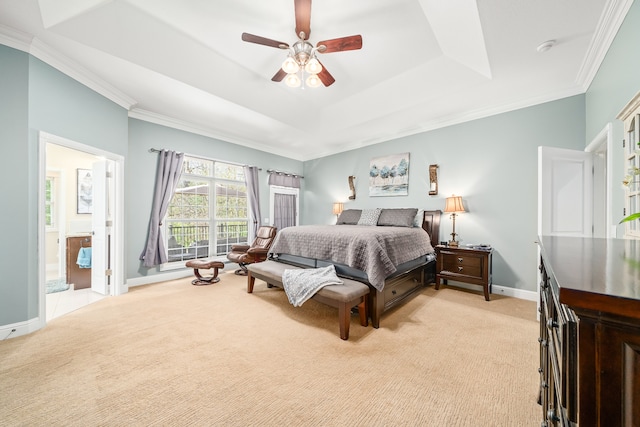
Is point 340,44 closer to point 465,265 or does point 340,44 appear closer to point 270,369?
point 270,369

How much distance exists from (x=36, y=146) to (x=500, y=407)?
447 centimetres

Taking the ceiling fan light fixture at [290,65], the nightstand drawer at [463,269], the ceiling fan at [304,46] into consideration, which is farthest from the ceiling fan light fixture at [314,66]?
the nightstand drawer at [463,269]

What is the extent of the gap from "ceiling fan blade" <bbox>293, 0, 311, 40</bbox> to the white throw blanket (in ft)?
7.65

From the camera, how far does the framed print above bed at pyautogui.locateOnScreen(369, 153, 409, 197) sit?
4566 mm

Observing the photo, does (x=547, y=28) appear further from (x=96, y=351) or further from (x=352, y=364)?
(x=96, y=351)

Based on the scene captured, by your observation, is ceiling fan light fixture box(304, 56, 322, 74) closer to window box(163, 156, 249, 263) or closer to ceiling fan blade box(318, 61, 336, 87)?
ceiling fan blade box(318, 61, 336, 87)

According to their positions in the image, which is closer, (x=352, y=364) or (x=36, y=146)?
(x=352, y=364)

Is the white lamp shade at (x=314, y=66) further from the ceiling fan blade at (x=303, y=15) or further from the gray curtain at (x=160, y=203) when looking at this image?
the gray curtain at (x=160, y=203)

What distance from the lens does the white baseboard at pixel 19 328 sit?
86.0 inches

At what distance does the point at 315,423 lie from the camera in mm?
1348

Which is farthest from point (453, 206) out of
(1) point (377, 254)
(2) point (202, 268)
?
(2) point (202, 268)

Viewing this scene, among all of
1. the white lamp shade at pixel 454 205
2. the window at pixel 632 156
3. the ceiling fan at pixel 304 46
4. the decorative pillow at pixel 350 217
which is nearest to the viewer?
the window at pixel 632 156

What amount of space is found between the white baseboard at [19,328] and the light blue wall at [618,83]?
5.34 metres

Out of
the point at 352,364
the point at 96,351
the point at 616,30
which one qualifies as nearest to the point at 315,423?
the point at 352,364
